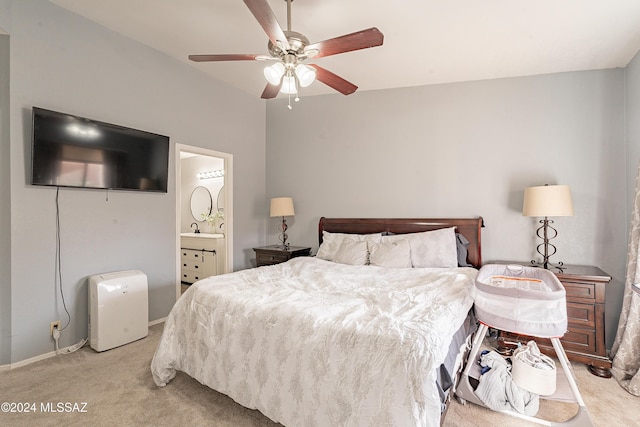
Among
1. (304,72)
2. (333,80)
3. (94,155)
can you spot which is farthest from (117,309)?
(333,80)

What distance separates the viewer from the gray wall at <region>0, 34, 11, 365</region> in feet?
7.77

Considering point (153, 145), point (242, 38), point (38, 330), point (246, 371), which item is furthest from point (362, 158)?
point (38, 330)

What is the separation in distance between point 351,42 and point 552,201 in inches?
90.6

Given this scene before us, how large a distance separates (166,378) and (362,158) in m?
3.13

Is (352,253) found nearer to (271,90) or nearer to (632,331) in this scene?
(271,90)

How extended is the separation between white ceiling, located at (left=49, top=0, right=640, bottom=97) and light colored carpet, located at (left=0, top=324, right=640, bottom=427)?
2.77 meters

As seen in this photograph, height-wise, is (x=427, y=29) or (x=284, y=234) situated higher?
(x=427, y=29)

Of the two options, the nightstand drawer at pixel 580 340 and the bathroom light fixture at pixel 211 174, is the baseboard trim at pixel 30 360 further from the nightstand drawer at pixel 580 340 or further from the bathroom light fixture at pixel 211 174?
the nightstand drawer at pixel 580 340

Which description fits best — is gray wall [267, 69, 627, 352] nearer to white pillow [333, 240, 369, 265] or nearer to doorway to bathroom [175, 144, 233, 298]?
white pillow [333, 240, 369, 265]

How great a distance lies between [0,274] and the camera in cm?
240

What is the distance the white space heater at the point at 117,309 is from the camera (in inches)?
106

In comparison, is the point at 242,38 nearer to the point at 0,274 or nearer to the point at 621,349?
the point at 0,274

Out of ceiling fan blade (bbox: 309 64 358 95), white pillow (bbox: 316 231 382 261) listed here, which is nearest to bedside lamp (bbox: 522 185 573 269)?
white pillow (bbox: 316 231 382 261)

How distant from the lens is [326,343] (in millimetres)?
1511
